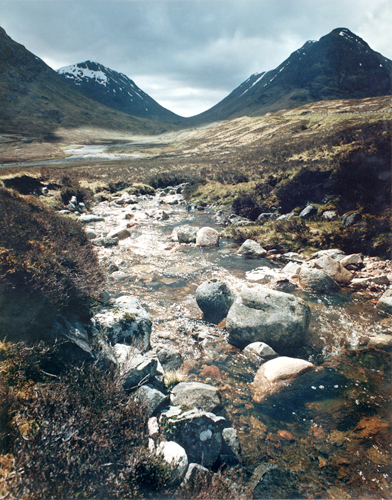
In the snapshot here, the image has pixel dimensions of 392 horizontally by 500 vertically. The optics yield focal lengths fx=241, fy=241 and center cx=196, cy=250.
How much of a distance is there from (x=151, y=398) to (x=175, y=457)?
86cm

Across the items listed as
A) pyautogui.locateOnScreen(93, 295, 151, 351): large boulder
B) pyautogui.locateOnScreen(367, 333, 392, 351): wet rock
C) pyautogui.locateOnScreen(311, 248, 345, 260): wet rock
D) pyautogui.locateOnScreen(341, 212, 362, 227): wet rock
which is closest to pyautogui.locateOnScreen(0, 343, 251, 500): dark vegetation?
pyautogui.locateOnScreen(93, 295, 151, 351): large boulder

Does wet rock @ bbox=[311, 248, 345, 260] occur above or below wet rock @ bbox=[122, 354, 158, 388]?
below

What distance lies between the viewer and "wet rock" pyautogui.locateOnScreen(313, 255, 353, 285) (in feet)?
27.5

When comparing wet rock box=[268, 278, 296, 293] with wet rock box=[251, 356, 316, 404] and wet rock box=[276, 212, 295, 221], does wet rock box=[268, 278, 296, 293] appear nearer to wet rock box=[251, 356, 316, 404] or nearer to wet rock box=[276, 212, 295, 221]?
wet rock box=[251, 356, 316, 404]

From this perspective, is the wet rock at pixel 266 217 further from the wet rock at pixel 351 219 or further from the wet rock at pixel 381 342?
the wet rock at pixel 381 342

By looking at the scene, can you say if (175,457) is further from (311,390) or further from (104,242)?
(104,242)

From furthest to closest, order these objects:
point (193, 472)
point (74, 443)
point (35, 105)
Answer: point (35, 105)
point (193, 472)
point (74, 443)

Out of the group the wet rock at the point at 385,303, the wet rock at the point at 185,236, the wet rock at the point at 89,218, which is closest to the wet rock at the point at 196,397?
the wet rock at the point at 385,303

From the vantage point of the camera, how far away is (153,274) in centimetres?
962

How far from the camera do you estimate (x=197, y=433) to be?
10.9 feet

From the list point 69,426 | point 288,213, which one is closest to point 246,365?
point 69,426

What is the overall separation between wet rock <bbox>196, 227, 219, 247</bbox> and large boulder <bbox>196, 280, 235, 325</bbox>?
565cm

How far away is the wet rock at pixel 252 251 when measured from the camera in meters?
11.3

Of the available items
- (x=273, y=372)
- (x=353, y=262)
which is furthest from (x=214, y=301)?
(x=353, y=262)
